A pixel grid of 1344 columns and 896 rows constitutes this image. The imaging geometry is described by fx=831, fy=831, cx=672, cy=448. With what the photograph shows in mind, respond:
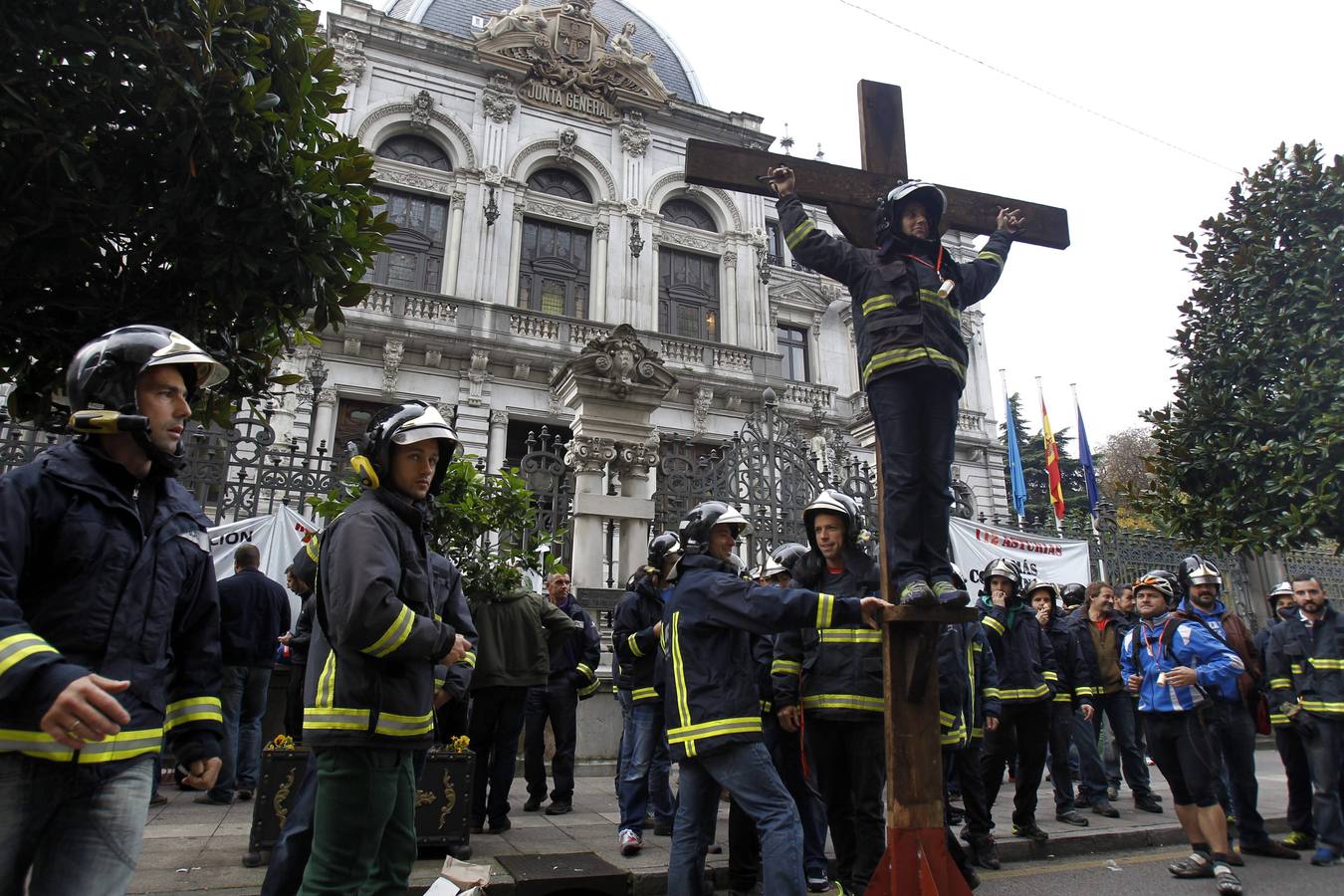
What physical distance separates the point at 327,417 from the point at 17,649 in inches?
732

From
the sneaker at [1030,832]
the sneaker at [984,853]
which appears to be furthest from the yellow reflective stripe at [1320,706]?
the sneaker at [984,853]

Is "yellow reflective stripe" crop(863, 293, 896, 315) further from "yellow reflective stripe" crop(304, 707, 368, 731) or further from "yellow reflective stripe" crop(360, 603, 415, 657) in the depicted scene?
"yellow reflective stripe" crop(304, 707, 368, 731)

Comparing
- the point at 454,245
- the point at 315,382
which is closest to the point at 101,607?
the point at 315,382

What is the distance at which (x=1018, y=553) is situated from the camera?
12742 mm

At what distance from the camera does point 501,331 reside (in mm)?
21266

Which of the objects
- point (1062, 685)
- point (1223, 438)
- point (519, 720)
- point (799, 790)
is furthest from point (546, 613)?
point (1223, 438)

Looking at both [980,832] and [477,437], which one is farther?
[477,437]

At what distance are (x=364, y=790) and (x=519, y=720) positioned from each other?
3.75 m

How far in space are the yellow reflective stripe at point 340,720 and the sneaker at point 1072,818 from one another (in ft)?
21.2

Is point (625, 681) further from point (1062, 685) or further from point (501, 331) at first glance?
point (501, 331)

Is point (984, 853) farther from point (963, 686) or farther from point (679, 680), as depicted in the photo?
point (679, 680)

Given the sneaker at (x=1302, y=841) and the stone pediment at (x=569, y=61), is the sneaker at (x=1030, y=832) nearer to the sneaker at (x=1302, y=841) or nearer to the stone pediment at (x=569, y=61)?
the sneaker at (x=1302, y=841)

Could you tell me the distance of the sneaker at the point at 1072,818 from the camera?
701cm

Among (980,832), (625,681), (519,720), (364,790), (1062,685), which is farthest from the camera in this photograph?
(1062,685)
